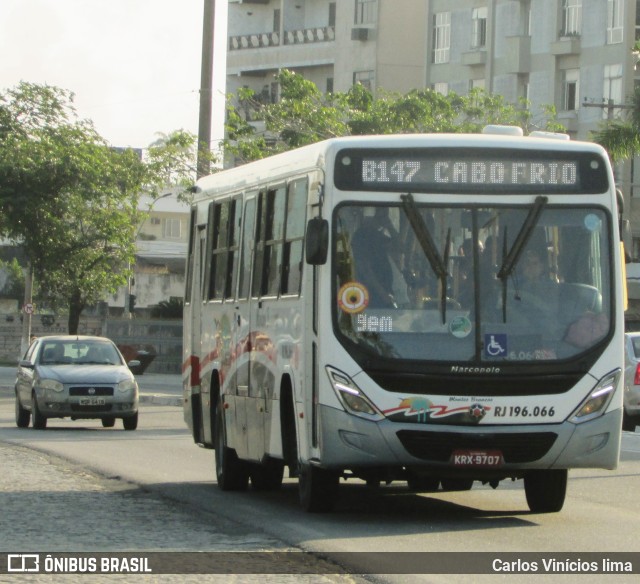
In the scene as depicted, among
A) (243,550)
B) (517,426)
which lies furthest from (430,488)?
(243,550)

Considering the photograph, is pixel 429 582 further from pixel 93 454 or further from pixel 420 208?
pixel 93 454

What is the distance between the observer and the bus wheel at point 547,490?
14148mm

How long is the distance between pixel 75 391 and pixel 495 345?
16.3 meters

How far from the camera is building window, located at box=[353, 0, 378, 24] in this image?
7456cm

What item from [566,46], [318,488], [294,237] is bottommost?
[318,488]

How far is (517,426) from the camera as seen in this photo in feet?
43.0

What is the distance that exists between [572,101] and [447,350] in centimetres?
5251

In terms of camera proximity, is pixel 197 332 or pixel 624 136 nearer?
pixel 197 332

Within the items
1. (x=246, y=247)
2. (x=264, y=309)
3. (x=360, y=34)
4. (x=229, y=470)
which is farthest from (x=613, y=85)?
(x=264, y=309)

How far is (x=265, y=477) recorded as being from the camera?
56.2 ft

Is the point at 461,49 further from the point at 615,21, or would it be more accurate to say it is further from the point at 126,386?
the point at 126,386

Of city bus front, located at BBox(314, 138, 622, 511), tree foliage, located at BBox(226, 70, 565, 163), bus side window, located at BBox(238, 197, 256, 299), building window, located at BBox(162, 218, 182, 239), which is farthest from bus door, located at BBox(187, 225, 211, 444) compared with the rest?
building window, located at BBox(162, 218, 182, 239)

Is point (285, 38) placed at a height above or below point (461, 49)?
above

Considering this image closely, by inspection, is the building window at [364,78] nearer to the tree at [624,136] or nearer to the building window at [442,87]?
the building window at [442,87]
